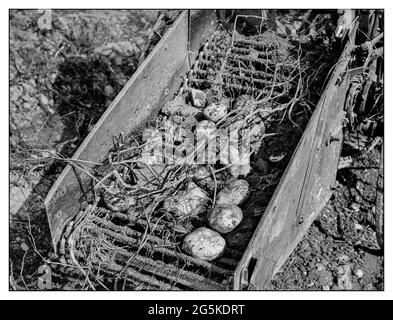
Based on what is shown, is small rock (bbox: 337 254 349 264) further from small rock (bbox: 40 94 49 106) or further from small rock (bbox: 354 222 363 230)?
small rock (bbox: 40 94 49 106)

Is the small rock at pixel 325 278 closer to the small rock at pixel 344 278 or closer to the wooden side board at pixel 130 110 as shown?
the small rock at pixel 344 278

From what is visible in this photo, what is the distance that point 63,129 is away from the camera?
6227 millimetres

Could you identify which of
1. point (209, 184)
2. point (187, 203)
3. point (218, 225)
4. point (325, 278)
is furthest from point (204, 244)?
point (325, 278)

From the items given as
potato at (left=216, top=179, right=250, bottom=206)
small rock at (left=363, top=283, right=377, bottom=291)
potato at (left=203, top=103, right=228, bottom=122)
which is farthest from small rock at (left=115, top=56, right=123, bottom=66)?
small rock at (left=363, top=283, right=377, bottom=291)

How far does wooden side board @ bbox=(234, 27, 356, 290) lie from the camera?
12.5ft

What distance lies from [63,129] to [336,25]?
3.01 metres

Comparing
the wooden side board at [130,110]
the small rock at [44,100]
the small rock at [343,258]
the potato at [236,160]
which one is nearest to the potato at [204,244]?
the potato at [236,160]

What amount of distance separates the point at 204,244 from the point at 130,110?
1.48 metres

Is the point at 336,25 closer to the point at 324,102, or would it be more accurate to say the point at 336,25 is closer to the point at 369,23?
the point at 369,23

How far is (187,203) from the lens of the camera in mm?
4453

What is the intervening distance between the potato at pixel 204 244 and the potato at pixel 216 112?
1.34 metres

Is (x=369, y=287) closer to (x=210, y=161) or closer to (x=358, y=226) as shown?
(x=358, y=226)

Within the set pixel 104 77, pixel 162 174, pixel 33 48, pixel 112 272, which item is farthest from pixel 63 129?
pixel 112 272

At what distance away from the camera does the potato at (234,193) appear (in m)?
4.44
